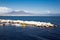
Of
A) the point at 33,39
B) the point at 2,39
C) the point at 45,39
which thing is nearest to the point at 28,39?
the point at 33,39

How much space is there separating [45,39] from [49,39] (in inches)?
38.1

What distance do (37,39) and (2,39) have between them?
335 inches

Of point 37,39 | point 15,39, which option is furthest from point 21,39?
point 37,39

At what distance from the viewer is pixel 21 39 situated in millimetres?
35688

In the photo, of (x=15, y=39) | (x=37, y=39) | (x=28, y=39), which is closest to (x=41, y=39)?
(x=37, y=39)

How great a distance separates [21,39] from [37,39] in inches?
154

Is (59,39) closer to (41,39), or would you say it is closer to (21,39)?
(41,39)

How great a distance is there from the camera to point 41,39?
119ft

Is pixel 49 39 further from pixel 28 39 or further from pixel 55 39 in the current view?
pixel 28 39

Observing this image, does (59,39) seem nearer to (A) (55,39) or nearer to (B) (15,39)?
(A) (55,39)

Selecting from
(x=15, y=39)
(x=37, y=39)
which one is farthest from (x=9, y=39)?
(x=37, y=39)

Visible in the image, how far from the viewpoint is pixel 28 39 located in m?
35.8

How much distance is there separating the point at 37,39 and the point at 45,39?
195 centimetres

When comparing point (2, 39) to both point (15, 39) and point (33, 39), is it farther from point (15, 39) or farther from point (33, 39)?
point (33, 39)
